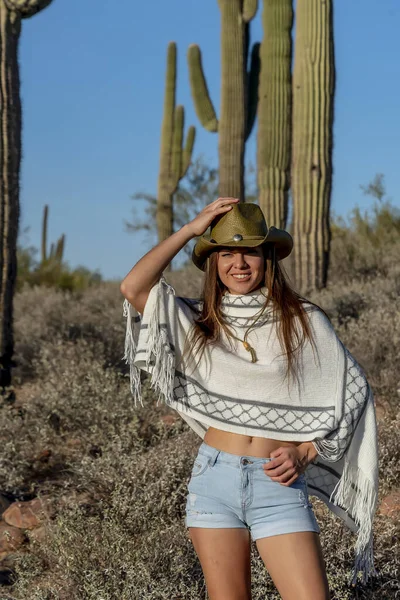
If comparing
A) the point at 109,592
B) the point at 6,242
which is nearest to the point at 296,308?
the point at 109,592

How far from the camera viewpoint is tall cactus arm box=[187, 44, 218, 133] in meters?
15.2

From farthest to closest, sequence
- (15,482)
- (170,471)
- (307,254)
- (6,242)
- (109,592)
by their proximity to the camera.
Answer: (307,254) → (6,242) → (15,482) → (170,471) → (109,592)

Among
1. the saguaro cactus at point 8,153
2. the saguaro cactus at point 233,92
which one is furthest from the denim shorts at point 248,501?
the saguaro cactus at point 233,92

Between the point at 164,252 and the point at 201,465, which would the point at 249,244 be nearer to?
the point at 164,252

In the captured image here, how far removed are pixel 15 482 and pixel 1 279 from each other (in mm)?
2760

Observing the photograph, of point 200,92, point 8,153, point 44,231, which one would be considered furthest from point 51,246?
point 8,153

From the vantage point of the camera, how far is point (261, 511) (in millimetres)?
3127

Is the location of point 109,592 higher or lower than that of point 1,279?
lower

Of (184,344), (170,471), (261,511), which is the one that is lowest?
(170,471)

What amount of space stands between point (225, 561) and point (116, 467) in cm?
298

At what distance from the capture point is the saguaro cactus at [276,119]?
11562mm

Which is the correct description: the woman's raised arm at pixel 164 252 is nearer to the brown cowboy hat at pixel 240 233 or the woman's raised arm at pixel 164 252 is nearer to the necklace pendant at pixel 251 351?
the brown cowboy hat at pixel 240 233

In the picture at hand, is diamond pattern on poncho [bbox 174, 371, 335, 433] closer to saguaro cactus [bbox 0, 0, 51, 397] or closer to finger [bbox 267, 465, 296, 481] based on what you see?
finger [bbox 267, 465, 296, 481]

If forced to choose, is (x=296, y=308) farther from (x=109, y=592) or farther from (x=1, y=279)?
(x=1, y=279)
